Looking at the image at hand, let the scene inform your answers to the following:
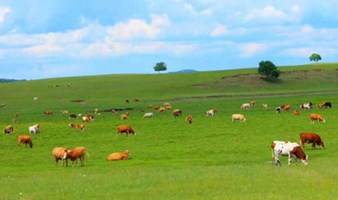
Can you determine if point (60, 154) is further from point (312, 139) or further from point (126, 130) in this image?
point (126, 130)

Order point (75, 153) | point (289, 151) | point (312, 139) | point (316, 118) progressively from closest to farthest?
point (289, 151) < point (75, 153) < point (312, 139) < point (316, 118)

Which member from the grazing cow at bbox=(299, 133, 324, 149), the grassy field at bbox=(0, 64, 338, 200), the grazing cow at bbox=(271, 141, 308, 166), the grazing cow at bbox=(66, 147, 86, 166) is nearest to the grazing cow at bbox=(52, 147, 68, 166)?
the grazing cow at bbox=(66, 147, 86, 166)

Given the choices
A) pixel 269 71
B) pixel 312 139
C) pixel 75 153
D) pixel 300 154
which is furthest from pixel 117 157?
pixel 269 71

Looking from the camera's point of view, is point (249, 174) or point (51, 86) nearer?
point (249, 174)

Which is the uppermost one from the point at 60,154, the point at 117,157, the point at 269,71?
the point at 269,71

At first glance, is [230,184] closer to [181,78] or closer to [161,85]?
[161,85]

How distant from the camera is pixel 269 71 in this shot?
12150cm

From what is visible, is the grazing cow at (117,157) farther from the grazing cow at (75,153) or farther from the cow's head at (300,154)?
the cow's head at (300,154)

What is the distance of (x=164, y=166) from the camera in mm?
32781

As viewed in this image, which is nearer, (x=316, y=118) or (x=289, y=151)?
(x=289, y=151)

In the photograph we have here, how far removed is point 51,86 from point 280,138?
3718 inches

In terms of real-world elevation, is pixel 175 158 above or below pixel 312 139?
below

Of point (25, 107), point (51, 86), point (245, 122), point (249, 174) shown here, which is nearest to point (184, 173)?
A: point (249, 174)

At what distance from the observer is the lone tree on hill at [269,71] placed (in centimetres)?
12138
